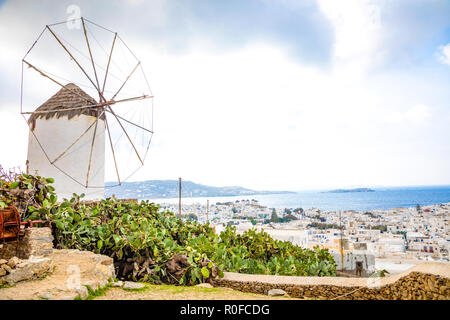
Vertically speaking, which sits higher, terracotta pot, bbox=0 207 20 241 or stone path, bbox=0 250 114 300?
terracotta pot, bbox=0 207 20 241

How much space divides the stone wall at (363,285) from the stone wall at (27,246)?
2.02 metres

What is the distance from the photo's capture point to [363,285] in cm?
286

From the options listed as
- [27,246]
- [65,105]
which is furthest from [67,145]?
[27,246]

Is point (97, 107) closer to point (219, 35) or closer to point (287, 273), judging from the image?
point (219, 35)

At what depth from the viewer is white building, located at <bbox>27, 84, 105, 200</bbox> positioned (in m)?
7.19

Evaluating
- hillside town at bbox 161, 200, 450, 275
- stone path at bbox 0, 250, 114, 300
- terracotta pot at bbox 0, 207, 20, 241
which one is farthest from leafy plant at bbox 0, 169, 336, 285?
terracotta pot at bbox 0, 207, 20, 241

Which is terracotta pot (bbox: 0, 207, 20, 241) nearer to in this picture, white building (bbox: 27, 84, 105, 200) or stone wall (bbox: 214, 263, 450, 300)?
stone wall (bbox: 214, 263, 450, 300)

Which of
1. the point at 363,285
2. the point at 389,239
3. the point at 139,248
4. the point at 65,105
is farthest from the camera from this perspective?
the point at 65,105

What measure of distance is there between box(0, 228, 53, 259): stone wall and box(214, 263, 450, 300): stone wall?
6.61ft

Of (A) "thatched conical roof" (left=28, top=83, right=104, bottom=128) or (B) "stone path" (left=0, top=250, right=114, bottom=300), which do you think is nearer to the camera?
(B) "stone path" (left=0, top=250, right=114, bottom=300)

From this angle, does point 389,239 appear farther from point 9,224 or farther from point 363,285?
point 9,224

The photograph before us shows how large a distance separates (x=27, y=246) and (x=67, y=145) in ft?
16.2

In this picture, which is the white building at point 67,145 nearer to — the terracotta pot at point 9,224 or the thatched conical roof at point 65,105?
the thatched conical roof at point 65,105

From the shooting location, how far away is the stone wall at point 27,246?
292 cm
